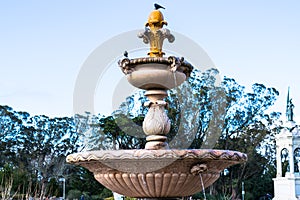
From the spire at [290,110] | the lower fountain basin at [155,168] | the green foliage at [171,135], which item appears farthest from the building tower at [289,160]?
the lower fountain basin at [155,168]

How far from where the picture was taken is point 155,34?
7.39 m

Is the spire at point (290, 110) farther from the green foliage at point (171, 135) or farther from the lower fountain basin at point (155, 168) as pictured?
the lower fountain basin at point (155, 168)

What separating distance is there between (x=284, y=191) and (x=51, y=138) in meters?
23.3

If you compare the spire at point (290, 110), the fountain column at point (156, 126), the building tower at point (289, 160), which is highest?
the spire at point (290, 110)

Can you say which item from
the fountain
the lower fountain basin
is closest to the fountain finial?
the fountain

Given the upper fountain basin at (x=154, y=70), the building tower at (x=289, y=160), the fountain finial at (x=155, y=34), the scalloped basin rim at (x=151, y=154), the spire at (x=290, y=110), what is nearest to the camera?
the scalloped basin rim at (x=151, y=154)

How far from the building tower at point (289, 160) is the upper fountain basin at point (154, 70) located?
23852mm

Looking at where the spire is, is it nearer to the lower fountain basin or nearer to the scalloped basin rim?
the lower fountain basin

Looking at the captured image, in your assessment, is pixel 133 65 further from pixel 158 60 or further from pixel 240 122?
pixel 240 122

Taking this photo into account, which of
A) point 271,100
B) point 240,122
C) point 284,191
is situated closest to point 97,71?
point 284,191

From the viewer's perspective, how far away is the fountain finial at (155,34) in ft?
24.2

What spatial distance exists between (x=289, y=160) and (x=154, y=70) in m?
25.3

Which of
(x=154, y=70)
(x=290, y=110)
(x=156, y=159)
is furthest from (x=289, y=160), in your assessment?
(x=156, y=159)

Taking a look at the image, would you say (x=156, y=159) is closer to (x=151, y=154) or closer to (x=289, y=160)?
(x=151, y=154)
